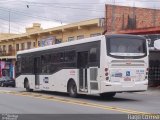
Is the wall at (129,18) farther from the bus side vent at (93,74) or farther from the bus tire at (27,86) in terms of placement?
the bus side vent at (93,74)

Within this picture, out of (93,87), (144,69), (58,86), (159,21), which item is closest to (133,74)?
(144,69)

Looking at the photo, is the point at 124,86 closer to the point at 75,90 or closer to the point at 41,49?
the point at 75,90

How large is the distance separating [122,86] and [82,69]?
8.99 feet

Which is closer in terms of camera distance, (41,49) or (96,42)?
(96,42)

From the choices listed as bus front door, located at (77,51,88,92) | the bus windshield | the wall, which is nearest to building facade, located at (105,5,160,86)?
the wall

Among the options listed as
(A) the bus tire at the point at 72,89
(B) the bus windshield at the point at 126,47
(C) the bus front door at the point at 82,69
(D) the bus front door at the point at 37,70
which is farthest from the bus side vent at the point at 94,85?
(D) the bus front door at the point at 37,70

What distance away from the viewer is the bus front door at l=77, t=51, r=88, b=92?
22.5 m

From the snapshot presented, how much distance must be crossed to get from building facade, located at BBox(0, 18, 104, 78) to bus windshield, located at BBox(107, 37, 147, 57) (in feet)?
63.6

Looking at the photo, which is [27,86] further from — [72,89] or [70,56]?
[70,56]

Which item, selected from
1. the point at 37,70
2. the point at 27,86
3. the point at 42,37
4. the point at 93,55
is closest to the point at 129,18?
the point at 42,37

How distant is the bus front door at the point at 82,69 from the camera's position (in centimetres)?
2252

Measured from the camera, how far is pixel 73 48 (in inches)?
942

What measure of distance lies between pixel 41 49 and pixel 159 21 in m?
19.7

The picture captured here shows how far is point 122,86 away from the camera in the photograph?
829 inches
